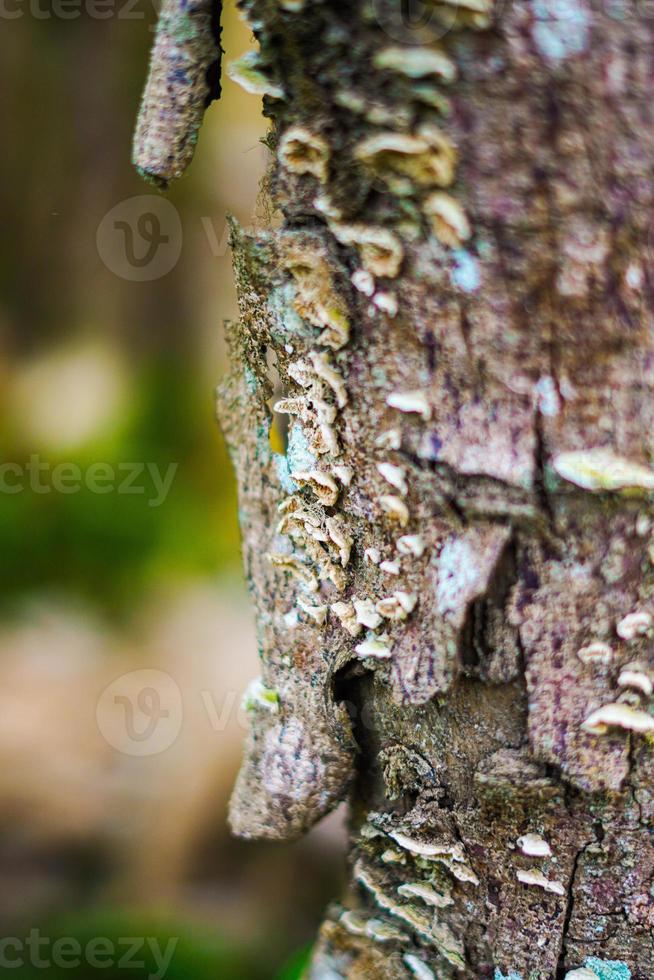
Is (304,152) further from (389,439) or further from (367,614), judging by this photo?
(367,614)

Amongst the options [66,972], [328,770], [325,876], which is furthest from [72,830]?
[328,770]

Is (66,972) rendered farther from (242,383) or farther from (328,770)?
(242,383)

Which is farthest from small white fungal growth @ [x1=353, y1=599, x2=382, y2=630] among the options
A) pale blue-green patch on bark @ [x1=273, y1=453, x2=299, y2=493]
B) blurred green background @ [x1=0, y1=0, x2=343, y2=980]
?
blurred green background @ [x1=0, y1=0, x2=343, y2=980]

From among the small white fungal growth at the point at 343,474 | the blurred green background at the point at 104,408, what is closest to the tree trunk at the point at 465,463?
the small white fungal growth at the point at 343,474

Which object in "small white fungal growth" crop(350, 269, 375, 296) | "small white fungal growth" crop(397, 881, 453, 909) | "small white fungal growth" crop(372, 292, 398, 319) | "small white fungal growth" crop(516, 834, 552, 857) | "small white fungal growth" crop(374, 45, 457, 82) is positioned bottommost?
"small white fungal growth" crop(397, 881, 453, 909)

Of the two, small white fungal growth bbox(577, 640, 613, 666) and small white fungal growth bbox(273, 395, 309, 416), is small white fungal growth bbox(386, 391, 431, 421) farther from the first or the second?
small white fungal growth bbox(577, 640, 613, 666)

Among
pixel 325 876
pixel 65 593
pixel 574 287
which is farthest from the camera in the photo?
pixel 65 593

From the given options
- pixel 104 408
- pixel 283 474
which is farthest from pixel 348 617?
pixel 104 408
